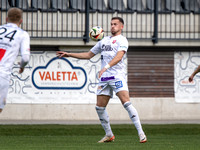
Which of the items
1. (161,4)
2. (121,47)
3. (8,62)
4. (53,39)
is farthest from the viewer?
(161,4)

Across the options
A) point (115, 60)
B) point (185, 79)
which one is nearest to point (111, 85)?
point (115, 60)

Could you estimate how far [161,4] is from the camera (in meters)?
24.5

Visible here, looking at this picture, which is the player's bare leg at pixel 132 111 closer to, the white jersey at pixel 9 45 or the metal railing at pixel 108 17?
the white jersey at pixel 9 45

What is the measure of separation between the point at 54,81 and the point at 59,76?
0.29 metres

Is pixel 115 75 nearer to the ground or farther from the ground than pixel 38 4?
nearer to the ground

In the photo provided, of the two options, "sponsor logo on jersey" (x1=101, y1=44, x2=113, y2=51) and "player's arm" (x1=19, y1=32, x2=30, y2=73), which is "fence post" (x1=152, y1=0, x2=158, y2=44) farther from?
"player's arm" (x1=19, y1=32, x2=30, y2=73)

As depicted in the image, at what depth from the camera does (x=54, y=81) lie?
77.8ft

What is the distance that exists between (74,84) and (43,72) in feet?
4.39

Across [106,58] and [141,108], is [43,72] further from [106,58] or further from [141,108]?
[106,58]

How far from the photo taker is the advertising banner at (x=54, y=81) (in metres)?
23.4

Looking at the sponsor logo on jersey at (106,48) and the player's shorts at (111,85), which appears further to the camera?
the sponsor logo on jersey at (106,48)

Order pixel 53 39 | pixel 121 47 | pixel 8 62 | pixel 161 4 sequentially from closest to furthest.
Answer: pixel 8 62, pixel 121 47, pixel 53 39, pixel 161 4

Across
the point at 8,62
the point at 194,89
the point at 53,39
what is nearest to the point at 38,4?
the point at 53,39

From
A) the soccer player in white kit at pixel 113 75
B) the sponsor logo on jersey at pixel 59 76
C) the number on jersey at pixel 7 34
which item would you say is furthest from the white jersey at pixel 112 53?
the sponsor logo on jersey at pixel 59 76
